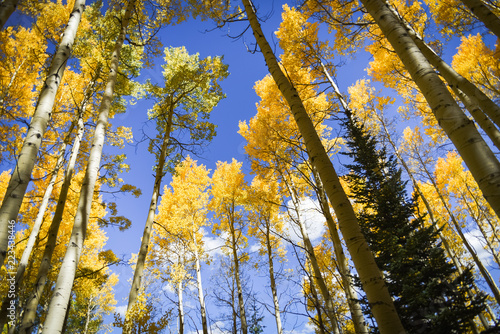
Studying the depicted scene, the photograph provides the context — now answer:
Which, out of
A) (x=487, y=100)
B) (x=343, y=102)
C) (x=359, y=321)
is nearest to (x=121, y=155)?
(x=343, y=102)

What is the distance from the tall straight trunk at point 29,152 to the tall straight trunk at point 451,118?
3428 millimetres

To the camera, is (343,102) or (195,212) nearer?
(343,102)

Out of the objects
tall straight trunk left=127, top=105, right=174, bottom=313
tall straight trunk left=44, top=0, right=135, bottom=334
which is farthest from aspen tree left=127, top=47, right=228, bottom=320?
tall straight trunk left=44, top=0, right=135, bottom=334

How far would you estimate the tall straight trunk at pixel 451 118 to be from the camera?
A: 149 centimetres

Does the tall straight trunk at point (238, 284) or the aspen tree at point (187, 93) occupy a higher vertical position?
the aspen tree at point (187, 93)

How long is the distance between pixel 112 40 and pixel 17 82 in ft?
13.2

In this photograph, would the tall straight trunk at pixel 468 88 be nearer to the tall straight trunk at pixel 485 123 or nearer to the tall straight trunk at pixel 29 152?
the tall straight trunk at pixel 485 123

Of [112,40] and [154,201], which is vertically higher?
[112,40]

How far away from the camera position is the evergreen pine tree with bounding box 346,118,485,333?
3652 mm

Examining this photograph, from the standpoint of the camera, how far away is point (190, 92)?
6977mm

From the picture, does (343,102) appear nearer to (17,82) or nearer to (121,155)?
(121,155)

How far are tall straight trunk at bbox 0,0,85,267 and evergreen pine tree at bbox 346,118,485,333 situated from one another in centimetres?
522

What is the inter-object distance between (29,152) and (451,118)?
12.0 feet

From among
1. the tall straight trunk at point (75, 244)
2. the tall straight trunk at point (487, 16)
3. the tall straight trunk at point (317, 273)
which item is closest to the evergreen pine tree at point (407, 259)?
the tall straight trunk at point (317, 273)
